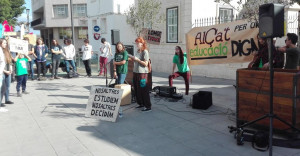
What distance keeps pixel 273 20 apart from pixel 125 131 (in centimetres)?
346

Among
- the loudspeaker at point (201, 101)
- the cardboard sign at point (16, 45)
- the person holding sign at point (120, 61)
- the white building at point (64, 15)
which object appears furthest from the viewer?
the white building at point (64, 15)

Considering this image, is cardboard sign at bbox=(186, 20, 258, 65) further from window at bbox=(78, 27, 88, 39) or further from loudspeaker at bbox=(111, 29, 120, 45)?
window at bbox=(78, 27, 88, 39)

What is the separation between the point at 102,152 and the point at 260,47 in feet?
14.0

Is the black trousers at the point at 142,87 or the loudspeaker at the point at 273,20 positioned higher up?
the loudspeaker at the point at 273,20

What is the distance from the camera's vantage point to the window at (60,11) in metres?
42.7

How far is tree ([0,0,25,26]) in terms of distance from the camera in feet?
121

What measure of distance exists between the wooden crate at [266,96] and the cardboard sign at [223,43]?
1927 millimetres

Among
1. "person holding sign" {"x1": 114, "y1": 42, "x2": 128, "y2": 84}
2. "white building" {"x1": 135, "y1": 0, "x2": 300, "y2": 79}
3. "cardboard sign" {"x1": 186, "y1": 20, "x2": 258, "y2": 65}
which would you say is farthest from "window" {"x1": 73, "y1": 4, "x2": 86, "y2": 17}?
"person holding sign" {"x1": 114, "y1": 42, "x2": 128, "y2": 84}

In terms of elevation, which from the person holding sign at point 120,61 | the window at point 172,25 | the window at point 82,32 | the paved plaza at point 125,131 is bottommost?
the paved plaza at point 125,131

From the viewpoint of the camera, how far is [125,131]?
578 centimetres

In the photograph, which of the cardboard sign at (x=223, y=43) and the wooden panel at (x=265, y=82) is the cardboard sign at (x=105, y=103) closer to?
the wooden panel at (x=265, y=82)

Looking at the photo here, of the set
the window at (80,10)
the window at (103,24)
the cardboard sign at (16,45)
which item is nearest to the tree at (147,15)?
the cardboard sign at (16,45)

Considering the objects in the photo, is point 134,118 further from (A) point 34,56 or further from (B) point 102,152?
(A) point 34,56

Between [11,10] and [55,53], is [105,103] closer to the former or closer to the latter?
[55,53]
